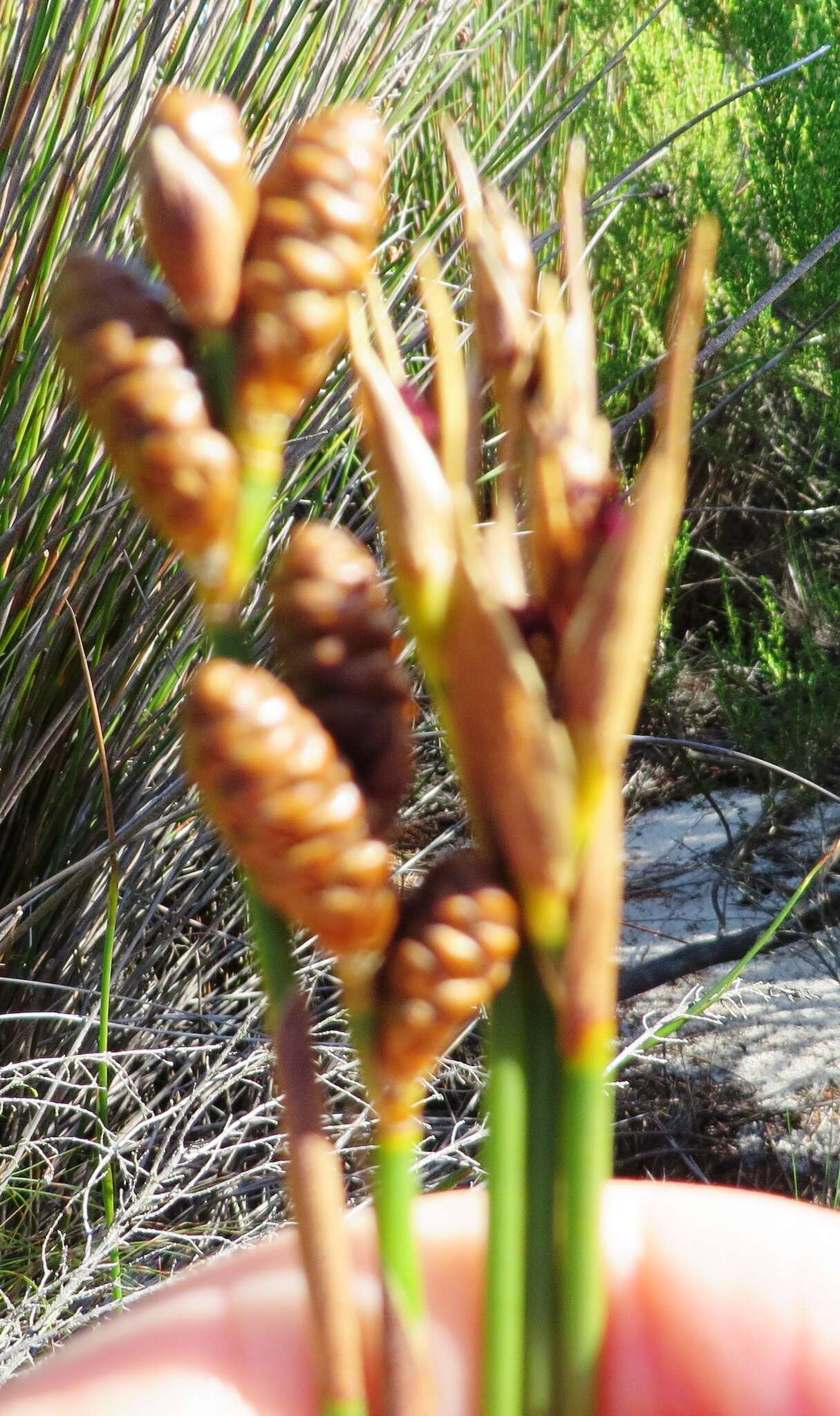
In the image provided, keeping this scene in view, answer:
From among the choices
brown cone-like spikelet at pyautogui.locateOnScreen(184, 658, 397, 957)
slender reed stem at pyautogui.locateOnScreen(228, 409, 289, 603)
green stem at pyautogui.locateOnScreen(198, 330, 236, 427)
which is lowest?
brown cone-like spikelet at pyautogui.locateOnScreen(184, 658, 397, 957)

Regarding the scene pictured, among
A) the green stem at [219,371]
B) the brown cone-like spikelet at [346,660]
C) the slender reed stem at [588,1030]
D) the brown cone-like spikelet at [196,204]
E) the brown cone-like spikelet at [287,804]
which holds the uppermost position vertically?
the brown cone-like spikelet at [196,204]

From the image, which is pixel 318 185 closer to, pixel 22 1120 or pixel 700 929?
pixel 22 1120

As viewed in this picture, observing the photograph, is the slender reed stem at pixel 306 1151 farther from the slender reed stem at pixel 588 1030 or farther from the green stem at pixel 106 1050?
the green stem at pixel 106 1050

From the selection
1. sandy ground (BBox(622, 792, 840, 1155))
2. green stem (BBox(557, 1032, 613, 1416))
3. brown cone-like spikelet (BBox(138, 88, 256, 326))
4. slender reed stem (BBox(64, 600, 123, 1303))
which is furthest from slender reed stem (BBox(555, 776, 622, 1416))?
sandy ground (BBox(622, 792, 840, 1155))

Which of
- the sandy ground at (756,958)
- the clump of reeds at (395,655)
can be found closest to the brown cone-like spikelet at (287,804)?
the clump of reeds at (395,655)

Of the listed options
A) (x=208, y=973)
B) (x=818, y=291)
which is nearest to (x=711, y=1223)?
(x=208, y=973)

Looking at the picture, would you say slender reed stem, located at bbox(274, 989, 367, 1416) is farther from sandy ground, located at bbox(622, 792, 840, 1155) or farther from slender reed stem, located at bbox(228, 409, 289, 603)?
sandy ground, located at bbox(622, 792, 840, 1155)
